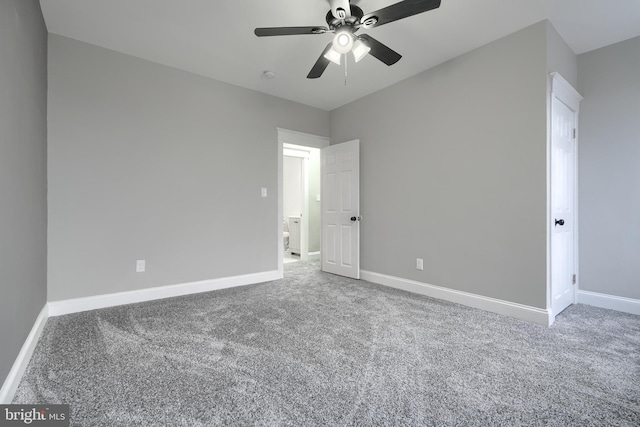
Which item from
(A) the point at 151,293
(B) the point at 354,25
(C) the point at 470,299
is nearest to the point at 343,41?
(B) the point at 354,25

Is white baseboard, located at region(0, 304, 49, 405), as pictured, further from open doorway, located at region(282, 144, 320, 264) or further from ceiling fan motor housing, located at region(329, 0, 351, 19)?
open doorway, located at region(282, 144, 320, 264)

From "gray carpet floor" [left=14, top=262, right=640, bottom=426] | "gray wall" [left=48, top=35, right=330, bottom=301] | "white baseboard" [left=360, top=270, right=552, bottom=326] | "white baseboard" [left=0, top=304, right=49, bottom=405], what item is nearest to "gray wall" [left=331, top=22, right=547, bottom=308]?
"white baseboard" [left=360, top=270, right=552, bottom=326]

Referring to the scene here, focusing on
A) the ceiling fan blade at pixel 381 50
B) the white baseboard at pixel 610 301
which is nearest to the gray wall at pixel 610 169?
the white baseboard at pixel 610 301

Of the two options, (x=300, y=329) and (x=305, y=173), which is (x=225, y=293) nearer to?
(x=300, y=329)

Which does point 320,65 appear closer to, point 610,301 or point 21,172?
point 21,172

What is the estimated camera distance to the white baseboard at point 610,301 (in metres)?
2.77

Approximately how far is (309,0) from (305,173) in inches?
150

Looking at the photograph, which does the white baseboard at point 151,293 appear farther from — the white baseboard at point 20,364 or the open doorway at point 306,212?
the open doorway at point 306,212

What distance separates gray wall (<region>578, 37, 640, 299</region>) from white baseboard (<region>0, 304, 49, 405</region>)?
4700mm

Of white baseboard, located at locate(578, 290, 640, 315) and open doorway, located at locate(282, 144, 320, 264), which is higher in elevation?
open doorway, located at locate(282, 144, 320, 264)

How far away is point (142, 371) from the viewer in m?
1.75

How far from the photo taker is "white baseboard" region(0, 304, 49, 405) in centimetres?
139

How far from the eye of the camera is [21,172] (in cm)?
181

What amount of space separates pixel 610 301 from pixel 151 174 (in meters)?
5.05
